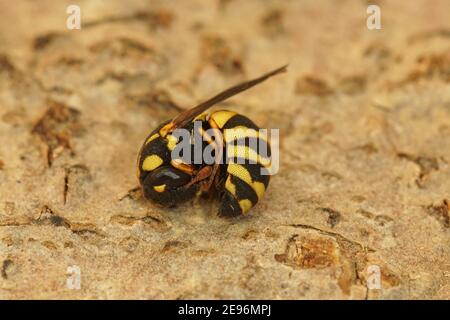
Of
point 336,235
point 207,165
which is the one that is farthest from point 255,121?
point 336,235

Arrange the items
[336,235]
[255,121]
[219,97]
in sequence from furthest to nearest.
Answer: [255,121] < [336,235] < [219,97]

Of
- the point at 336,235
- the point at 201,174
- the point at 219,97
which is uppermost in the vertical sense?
the point at 219,97

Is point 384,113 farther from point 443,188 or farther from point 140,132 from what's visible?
point 140,132

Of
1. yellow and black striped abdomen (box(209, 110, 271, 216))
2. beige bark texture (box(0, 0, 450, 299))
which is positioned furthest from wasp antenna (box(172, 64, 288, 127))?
beige bark texture (box(0, 0, 450, 299))

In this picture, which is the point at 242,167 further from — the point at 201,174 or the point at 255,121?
the point at 255,121

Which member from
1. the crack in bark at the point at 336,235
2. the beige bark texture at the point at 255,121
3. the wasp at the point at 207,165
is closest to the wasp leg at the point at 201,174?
the wasp at the point at 207,165

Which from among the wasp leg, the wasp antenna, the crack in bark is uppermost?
the wasp antenna

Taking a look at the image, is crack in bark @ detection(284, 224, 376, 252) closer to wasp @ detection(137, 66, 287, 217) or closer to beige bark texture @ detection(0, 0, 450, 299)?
beige bark texture @ detection(0, 0, 450, 299)
